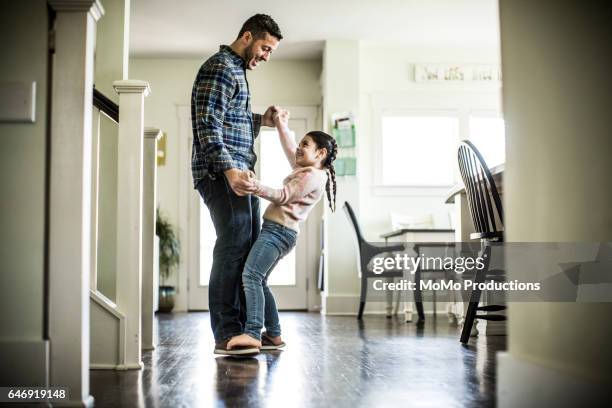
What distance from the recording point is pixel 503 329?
3604 millimetres

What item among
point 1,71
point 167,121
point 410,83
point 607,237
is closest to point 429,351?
point 607,237

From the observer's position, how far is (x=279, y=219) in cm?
274

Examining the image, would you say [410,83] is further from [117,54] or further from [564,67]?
[564,67]

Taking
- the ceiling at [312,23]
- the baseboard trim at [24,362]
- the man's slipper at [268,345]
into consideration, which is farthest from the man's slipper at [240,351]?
the ceiling at [312,23]

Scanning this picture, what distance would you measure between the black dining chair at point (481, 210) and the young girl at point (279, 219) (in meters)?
0.63

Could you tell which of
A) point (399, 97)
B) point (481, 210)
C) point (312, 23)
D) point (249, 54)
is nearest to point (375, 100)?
point (399, 97)

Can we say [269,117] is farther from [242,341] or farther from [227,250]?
[242,341]

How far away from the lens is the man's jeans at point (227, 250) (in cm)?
260

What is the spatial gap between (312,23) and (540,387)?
4.72m

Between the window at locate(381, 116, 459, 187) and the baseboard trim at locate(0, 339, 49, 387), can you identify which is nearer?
the baseboard trim at locate(0, 339, 49, 387)

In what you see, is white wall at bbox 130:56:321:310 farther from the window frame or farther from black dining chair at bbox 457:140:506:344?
black dining chair at bbox 457:140:506:344

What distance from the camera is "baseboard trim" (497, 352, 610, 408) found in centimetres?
125

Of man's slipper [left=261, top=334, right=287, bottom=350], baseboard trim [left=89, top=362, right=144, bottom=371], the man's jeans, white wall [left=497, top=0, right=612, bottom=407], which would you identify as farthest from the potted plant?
white wall [left=497, top=0, right=612, bottom=407]

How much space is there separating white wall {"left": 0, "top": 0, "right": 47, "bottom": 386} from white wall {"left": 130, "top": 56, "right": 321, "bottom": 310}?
4.99 m
